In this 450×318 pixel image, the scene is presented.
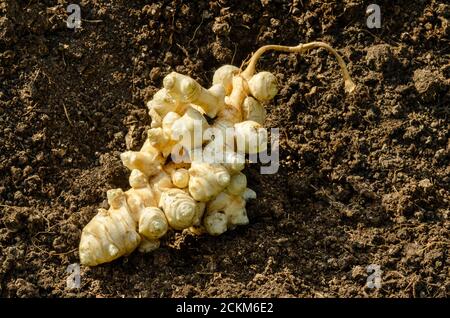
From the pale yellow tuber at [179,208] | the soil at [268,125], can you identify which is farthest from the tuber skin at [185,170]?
the soil at [268,125]

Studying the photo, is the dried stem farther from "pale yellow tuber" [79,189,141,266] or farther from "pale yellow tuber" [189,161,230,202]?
"pale yellow tuber" [79,189,141,266]

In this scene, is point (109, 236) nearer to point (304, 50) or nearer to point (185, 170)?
point (185, 170)

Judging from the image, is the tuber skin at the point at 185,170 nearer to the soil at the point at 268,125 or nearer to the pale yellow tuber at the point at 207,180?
the pale yellow tuber at the point at 207,180

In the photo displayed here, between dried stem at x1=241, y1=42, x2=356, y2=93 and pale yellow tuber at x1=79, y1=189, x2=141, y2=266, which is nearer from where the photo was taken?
pale yellow tuber at x1=79, y1=189, x2=141, y2=266

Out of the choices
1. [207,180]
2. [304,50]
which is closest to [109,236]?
[207,180]

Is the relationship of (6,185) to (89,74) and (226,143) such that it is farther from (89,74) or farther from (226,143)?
(226,143)

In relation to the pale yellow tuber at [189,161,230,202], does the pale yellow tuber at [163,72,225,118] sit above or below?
above

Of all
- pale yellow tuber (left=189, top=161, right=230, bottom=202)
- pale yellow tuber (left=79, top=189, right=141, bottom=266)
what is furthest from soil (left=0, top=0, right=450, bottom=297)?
pale yellow tuber (left=189, top=161, right=230, bottom=202)
